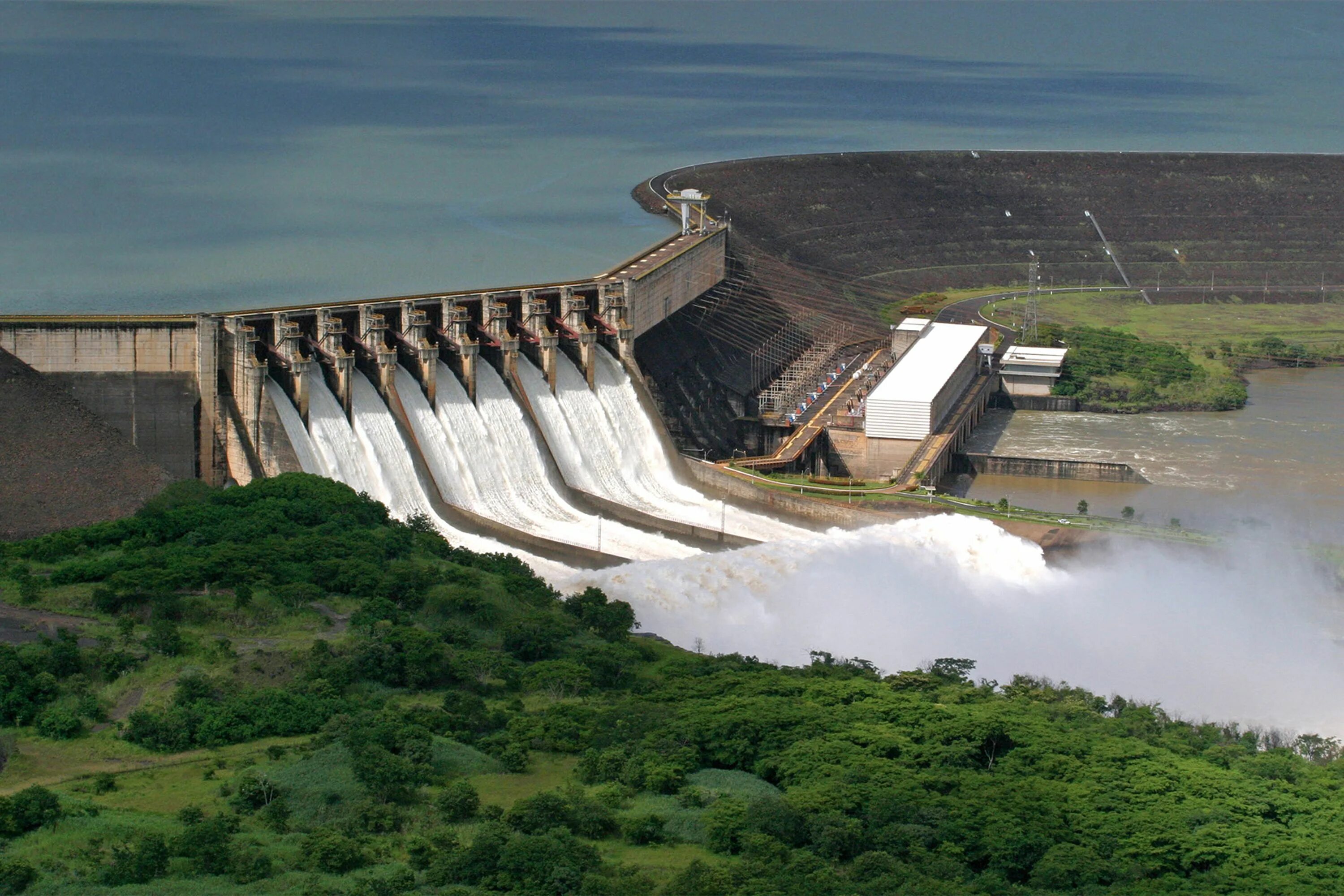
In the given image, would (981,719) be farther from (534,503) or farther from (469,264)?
(469,264)

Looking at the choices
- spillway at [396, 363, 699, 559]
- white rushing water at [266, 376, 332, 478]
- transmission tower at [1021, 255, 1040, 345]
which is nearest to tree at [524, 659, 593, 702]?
spillway at [396, 363, 699, 559]

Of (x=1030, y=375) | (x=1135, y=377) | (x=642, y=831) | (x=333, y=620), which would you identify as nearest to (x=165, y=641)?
(x=333, y=620)

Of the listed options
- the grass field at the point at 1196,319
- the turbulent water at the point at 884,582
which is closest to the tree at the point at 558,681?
the turbulent water at the point at 884,582


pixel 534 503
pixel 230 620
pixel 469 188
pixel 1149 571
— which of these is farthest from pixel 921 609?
pixel 469 188

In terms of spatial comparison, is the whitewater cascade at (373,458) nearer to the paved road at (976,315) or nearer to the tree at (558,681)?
the tree at (558,681)

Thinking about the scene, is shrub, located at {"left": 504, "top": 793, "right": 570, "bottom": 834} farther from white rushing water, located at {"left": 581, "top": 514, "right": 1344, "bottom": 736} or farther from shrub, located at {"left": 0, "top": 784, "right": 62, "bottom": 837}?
white rushing water, located at {"left": 581, "top": 514, "right": 1344, "bottom": 736}
